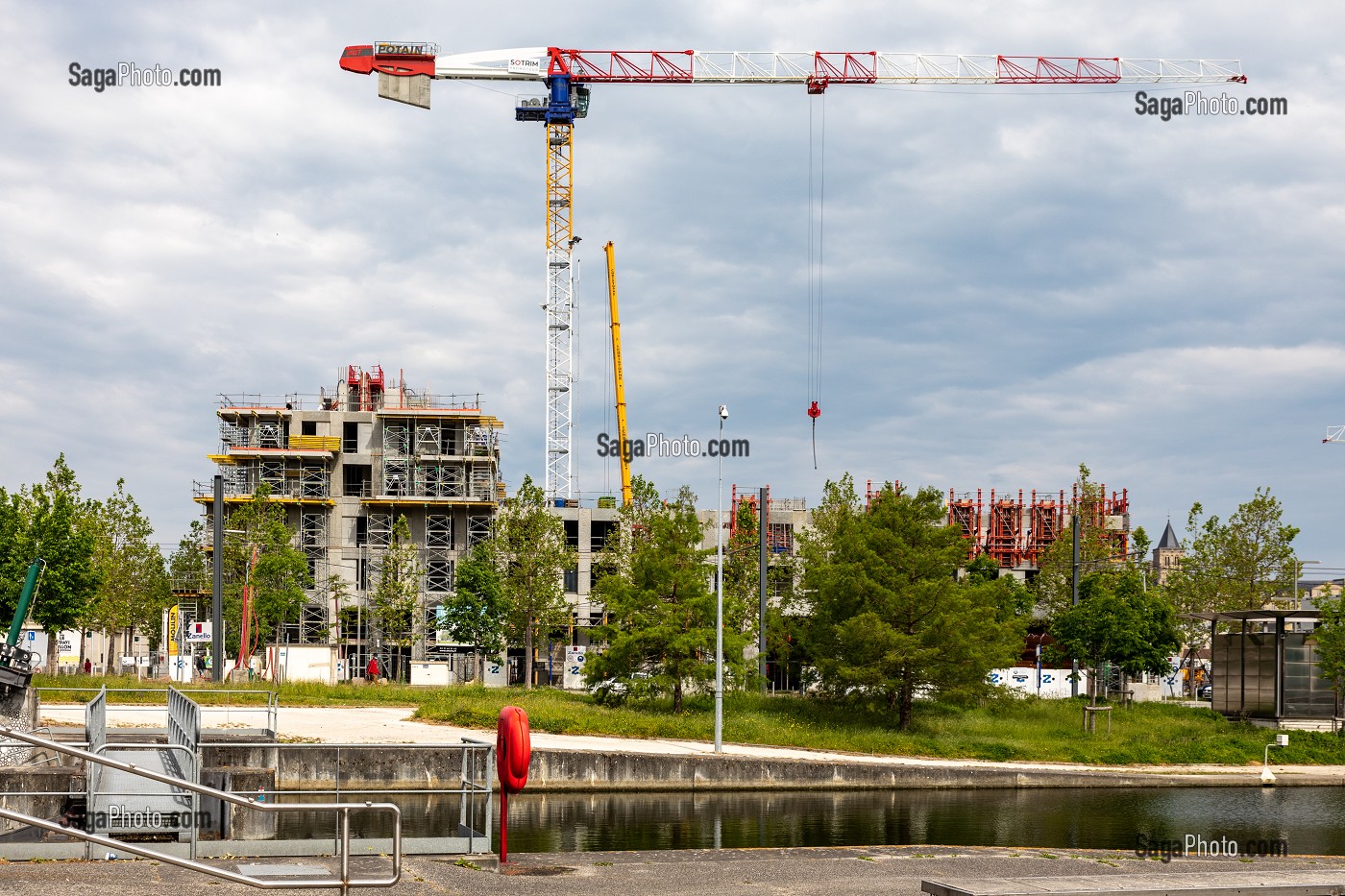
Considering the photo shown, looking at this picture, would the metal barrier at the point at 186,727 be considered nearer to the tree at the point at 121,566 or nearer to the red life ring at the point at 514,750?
the red life ring at the point at 514,750

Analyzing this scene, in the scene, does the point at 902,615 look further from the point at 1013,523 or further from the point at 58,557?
the point at 1013,523

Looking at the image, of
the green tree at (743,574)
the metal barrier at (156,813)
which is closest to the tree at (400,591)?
the green tree at (743,574)

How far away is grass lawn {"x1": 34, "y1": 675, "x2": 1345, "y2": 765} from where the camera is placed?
126 ft

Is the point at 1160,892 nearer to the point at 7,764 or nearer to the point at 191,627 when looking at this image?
the point at 7,764

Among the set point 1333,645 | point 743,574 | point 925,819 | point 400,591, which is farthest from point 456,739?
point 400,591

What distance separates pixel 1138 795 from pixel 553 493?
66457 mm

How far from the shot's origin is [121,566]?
6531 centimetres

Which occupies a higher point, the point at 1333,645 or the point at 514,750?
the point at 514,750

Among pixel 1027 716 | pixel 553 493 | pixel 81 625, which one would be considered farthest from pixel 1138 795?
pixel 553 493

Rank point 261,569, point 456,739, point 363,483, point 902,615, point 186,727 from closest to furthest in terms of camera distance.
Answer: point 186,727, point 456,739, point 902,615, point 261,569, point 363,483

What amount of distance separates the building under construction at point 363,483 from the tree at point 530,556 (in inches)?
780

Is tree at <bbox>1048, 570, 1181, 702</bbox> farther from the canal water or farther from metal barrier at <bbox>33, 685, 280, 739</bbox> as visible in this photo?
metal barrier at <bbox>33, 685, 280, 739</bbox>

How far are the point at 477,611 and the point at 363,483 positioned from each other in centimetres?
2328

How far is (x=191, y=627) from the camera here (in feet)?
159
